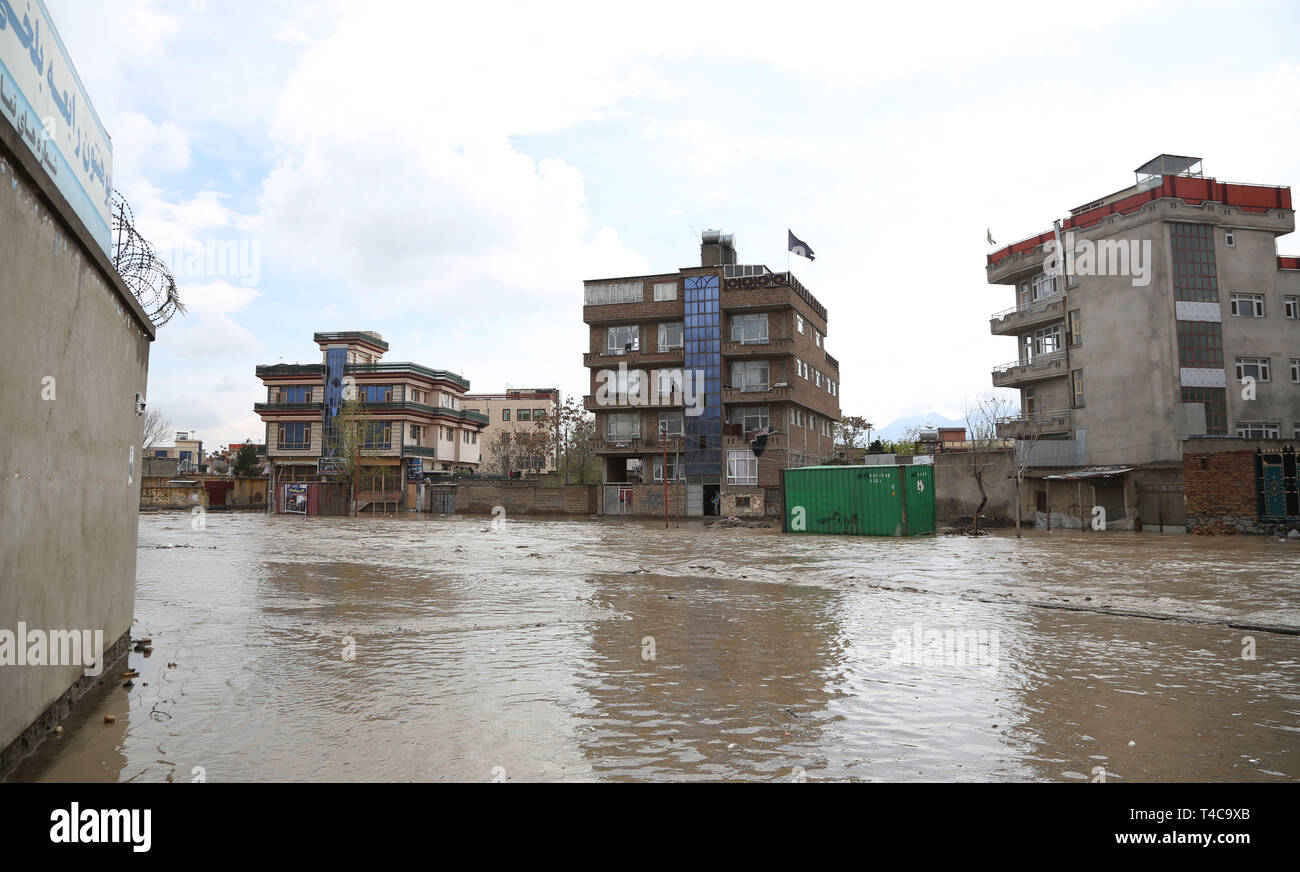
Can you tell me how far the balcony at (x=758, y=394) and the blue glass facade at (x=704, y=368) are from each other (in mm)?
765

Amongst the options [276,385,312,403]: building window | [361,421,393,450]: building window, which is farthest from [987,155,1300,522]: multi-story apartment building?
[276,385,312,403]: building window

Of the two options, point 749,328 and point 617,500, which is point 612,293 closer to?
point 749,328

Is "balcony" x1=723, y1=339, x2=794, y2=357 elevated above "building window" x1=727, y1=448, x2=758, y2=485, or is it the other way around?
"balcony" x1=723, y1=339, x2=794, y2=357

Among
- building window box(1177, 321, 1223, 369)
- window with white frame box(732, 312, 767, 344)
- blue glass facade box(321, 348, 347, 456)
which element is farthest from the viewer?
blue glass facade box(321, 348, 347, 456)

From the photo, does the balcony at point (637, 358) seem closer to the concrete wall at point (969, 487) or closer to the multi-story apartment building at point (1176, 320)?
the concrete wall at point (969, 487)

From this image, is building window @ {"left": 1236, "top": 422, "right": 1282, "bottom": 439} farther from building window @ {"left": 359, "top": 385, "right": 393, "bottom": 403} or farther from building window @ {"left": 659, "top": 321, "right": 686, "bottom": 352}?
building window @ {"left": 359, "top": 385, "right": 393, "bottom": 403}

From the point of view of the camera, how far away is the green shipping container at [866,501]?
28578mm

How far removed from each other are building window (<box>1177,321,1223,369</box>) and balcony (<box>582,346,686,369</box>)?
94.7 feet

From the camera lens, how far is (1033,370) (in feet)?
146

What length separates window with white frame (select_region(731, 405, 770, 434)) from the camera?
5231cm

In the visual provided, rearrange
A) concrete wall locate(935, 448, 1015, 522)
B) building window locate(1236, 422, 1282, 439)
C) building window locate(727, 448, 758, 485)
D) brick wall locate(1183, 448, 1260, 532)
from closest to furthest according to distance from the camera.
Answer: brick wall locate(1183, 448, 1260, 532), concrete wall locate(935, 448, 1015, 522), building window locate(1236, 422, 1282, 439), building window locate(727, 448, 758, 485)

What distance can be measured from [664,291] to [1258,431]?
1398 inches

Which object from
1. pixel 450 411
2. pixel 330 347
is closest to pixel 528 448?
pixel 450 411
